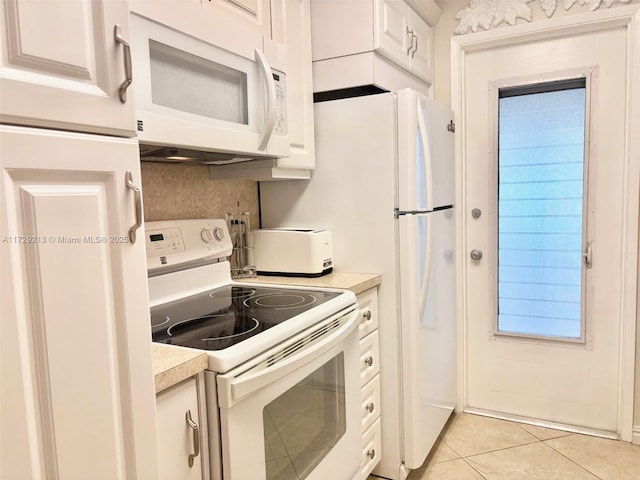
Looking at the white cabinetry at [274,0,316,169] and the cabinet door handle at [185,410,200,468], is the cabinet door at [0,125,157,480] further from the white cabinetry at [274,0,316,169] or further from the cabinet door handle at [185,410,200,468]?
the white cabinetry at [274,0,316,169]

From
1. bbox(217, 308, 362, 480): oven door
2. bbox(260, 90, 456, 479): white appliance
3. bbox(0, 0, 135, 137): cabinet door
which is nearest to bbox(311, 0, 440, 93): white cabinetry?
bbox(260, 90, 456, 479): white appliance

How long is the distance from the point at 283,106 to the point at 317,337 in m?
0.87

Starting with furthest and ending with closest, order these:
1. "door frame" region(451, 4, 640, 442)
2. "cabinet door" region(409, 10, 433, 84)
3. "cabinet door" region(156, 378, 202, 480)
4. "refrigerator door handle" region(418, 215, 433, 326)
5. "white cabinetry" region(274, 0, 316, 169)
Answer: "cabinet door" region(409, 10, 433, 84), "door frame" region(451, 4, 640, 442), "refrigerator door handle" region(418, 215, 433, 326), "white cabinetry" region(274, 0, 316, 169), "cabinet door" region(156, 378, 202, 480)

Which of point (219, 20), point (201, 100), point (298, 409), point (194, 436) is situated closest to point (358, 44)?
point (219, 20)

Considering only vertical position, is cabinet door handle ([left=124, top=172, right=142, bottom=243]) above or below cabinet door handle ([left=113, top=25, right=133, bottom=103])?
below

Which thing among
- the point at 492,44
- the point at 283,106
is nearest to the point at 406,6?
the point at 492,44

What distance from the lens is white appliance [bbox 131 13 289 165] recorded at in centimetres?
122

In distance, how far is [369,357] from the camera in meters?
1.95

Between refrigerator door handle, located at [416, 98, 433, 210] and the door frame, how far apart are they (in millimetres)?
593

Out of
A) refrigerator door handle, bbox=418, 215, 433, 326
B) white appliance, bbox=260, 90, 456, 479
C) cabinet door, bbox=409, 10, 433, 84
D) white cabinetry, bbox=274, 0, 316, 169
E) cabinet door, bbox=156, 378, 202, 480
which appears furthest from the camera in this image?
cabinet door, bbox=409, 10, 433, 84

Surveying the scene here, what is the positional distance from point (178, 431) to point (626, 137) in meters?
2.33

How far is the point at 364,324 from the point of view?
6.26 feet

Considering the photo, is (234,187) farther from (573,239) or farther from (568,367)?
(568,367)

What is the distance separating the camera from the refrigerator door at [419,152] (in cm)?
192
